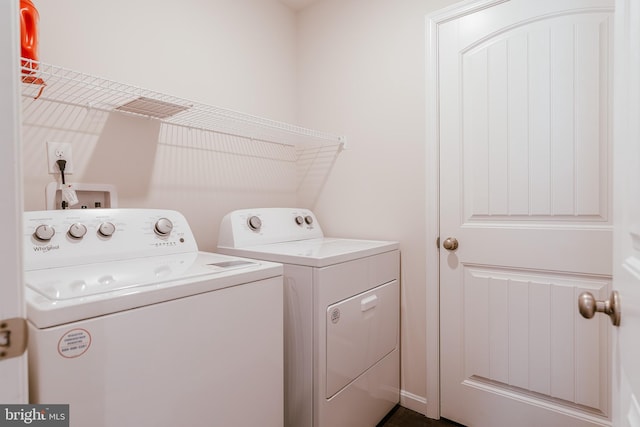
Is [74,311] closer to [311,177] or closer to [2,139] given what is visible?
[2,139]

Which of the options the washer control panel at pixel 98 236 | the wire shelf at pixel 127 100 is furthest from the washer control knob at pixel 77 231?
the wire shelf at pixel 127 100

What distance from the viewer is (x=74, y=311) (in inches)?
27.5

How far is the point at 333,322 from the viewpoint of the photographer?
1361 millimetres

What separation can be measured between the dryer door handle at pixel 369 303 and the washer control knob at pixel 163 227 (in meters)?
0.88

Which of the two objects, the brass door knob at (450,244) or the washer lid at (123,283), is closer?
the washer lid at (123,283)

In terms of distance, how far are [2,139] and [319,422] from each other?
132 cm

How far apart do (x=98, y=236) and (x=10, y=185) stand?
29.4 inches

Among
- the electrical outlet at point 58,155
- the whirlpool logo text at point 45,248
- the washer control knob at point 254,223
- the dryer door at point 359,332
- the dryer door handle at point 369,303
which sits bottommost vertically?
the dryer door at point 359,332

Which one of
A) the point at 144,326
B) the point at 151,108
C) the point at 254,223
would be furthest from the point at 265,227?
the point at 144,326

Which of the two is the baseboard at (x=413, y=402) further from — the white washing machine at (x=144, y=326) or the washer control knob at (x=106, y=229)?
the washer control knob at (x=106, y=229)

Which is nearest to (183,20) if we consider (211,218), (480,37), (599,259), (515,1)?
(211,218)

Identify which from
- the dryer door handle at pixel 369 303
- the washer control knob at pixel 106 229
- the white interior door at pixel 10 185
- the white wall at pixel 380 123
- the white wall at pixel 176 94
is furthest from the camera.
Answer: the white wall at pixel 380 123

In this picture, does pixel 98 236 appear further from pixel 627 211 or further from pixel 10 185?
pixel 627 211

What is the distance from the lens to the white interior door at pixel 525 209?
1.37 meters
